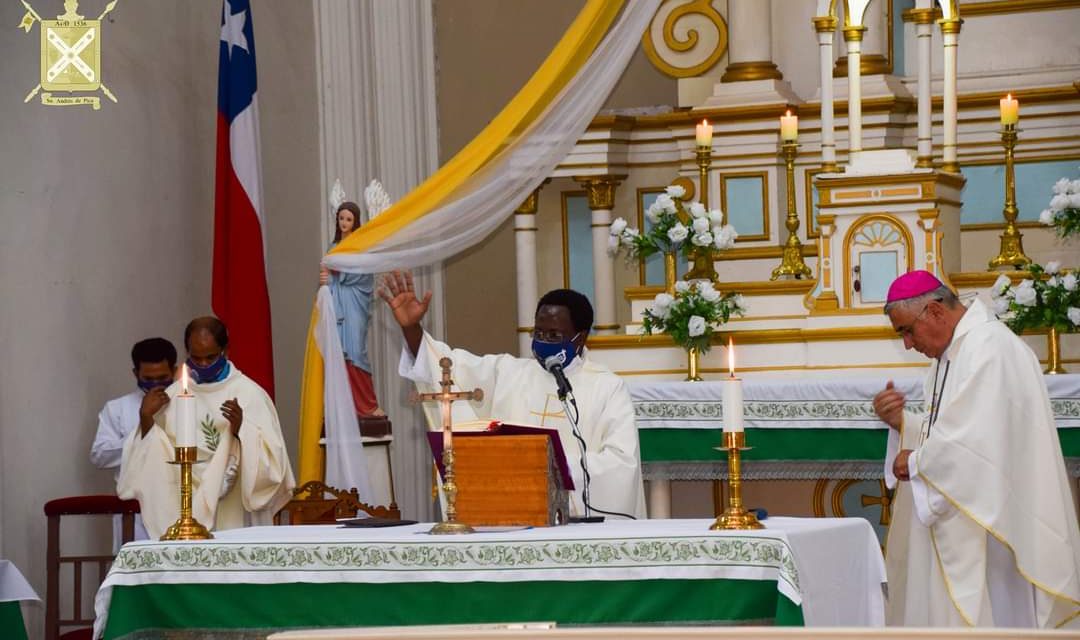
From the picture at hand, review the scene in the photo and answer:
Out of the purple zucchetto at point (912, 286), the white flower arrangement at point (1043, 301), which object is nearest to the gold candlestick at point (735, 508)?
the purple zucchetto at point (912, 286)

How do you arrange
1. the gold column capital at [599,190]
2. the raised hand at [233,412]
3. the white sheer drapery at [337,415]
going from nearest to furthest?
the raised hand at [233,412] → the white sheer drapery at [337,415] → the gold column capital at [599,190]

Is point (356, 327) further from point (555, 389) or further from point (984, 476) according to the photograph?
point (984, 476)

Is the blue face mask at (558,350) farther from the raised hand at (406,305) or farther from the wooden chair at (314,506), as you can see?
the wooden chair at (314,506)

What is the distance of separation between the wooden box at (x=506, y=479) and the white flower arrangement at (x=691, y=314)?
3.47m

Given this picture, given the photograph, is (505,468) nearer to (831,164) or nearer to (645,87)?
(831,164)

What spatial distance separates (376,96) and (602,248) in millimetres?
2140

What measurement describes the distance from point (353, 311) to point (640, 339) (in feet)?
4.84

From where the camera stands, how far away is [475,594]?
18.2 feet

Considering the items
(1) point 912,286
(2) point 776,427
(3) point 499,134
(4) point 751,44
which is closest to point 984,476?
(1) point 912,286

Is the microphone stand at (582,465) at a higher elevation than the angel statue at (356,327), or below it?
below

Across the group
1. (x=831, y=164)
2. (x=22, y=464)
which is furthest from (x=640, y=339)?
(x=22, y=464)

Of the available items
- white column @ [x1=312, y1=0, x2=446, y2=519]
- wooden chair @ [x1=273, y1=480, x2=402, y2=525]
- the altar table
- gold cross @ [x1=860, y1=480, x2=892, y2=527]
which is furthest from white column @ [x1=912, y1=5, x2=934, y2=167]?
the altar table

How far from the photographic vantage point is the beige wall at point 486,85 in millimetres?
12656

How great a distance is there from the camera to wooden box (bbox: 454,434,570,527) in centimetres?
579
